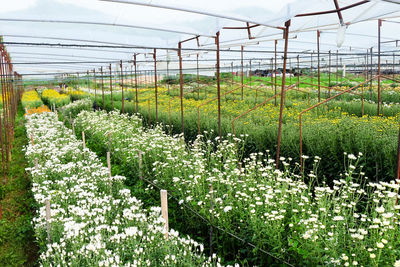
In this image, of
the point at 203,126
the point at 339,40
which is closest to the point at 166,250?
the point at 339,40

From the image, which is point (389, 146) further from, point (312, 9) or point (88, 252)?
point (88, 252)

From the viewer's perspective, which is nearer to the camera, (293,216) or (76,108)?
(293,216)

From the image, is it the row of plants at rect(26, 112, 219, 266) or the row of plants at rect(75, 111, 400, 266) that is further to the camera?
the row of plants at rect(26, 112, 219, 266)

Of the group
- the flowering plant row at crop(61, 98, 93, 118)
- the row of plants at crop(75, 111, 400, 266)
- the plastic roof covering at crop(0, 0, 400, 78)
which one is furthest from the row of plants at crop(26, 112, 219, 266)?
the flowering plant row at crop(61, 98, 93, 118)

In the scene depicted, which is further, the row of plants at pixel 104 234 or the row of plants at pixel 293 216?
the row of plants at pixel 104 234

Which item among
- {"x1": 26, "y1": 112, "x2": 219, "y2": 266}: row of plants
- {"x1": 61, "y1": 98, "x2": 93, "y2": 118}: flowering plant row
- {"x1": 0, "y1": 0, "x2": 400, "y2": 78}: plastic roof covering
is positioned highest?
{"x1": 0, "y1": 0, "x2": 400, "y2": 78}: plastic roof covering

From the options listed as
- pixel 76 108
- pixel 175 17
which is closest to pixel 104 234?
pixel 175 17

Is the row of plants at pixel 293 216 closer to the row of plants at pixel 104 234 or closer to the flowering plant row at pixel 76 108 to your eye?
the row of plants at pixel 104 234

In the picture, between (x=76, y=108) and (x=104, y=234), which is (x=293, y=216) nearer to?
(x=104, y=234)

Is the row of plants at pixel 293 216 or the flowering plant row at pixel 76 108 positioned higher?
the flowering plant row at pixel 76 108

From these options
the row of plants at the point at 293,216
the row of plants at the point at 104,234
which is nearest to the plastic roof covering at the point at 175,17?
the row of plants at the point at 293,216

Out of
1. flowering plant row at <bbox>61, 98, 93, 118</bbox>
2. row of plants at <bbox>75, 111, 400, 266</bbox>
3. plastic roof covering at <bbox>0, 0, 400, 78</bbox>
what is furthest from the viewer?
flowering plant row at <bbox>61, 98, 93, 118</bbox>

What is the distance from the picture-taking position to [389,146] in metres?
4.89

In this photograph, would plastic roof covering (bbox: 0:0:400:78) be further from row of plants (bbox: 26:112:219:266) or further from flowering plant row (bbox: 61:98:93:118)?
flowering plant row (bbox: 61:98:93:118)
